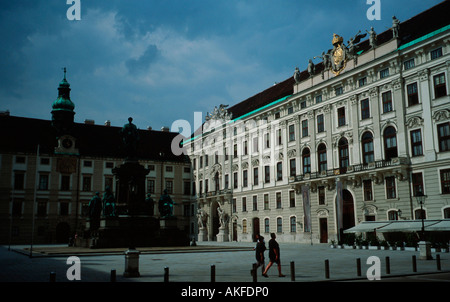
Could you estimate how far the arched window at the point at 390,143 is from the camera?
35.8 metres

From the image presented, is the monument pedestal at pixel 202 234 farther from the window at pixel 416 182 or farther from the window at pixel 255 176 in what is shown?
the window at pixel 416 182

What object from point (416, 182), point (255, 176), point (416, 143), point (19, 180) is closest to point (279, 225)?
point (255, 176)

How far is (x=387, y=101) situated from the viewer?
36781 millimetres

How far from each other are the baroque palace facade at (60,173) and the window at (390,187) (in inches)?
1406

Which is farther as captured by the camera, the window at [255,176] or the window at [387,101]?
the window at [255,176]

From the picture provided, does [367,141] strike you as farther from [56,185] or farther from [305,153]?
[56,185]

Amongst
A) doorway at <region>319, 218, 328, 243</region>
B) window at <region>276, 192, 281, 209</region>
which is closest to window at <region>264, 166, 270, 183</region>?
window at <region>276, 192, 281, 209</region>

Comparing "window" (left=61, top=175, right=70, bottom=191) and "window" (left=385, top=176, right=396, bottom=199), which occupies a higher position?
"window" (left=61, top=175, right=70, bottom=191)

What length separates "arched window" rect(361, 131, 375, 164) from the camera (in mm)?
37812

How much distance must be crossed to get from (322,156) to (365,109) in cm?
677

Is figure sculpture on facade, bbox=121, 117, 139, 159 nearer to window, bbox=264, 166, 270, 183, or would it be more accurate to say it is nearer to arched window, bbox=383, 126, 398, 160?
arched window, bbox=383, 126, 398, 160

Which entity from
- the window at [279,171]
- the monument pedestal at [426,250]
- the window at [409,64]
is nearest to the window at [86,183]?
the window at [279,171]

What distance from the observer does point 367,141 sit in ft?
125

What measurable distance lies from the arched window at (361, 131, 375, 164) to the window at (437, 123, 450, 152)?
249 inches
